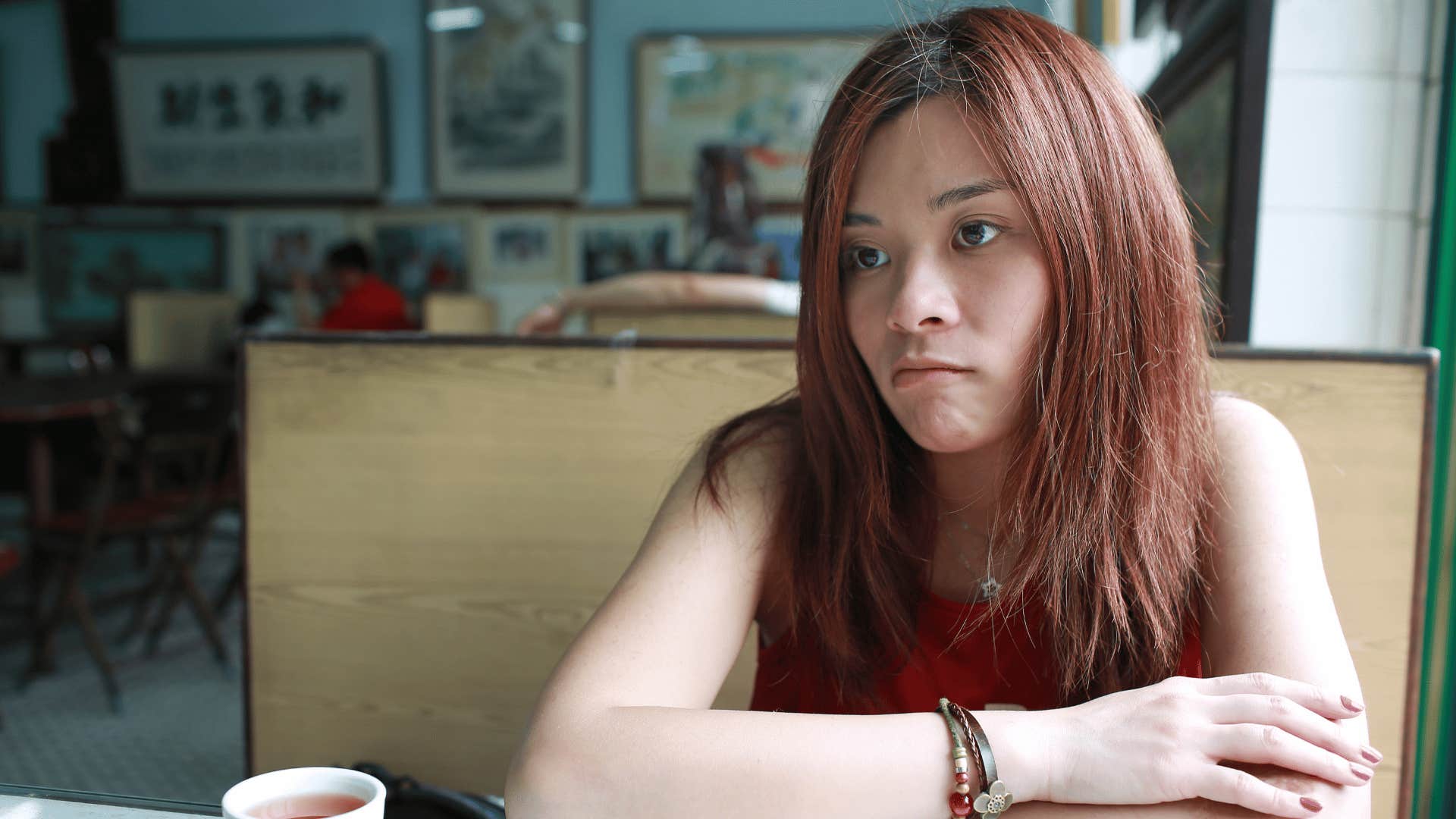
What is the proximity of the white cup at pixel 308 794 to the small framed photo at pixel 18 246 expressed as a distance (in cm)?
772

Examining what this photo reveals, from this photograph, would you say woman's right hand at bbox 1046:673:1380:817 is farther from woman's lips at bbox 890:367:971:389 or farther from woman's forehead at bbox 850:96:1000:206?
woman's forehead at bbox 850:96:1000:206

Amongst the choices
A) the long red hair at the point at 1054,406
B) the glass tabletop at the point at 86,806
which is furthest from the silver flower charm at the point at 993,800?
the glass tabletop at the point at 86,806

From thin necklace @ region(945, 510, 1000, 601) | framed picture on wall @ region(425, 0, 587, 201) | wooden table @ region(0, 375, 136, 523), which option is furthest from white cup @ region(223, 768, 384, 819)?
framed picture on wall @ region(425, 0, 587, 201)

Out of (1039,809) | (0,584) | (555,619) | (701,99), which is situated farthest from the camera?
(701,99)

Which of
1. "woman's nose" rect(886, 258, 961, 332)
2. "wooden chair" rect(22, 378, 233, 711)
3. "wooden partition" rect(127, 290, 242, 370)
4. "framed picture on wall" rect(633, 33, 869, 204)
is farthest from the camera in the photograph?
"framed picture on wall" rect(633, 33, 869, 204)

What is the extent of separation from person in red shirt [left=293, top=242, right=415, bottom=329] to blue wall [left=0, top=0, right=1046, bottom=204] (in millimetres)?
1117

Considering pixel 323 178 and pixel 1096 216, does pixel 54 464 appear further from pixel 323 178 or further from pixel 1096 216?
pixel 1096 216

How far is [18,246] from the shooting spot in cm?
694

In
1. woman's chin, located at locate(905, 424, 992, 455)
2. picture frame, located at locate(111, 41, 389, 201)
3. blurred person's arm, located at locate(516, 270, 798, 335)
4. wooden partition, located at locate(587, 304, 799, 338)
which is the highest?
picture frame, located at locate(111, 41, 389, 201)

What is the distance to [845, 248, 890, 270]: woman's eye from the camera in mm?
993

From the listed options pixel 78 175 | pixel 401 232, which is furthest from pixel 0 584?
pixel 78 175

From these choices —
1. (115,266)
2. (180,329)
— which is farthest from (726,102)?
(115,266)

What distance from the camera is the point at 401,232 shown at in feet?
21.7

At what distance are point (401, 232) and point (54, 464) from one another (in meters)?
2.46
